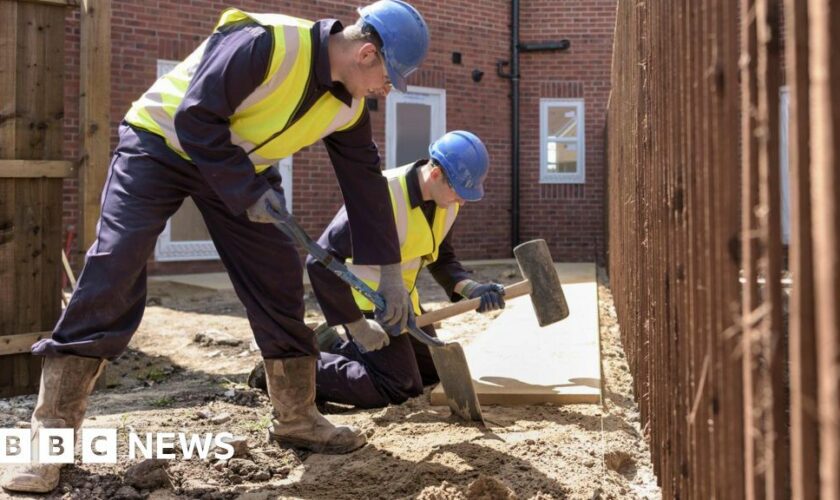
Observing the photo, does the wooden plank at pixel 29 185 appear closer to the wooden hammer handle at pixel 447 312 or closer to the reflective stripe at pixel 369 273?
the reflective stripe at pixel 369 273

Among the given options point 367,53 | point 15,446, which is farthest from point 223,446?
point 367,53

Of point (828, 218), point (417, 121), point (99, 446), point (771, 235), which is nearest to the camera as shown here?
point (828, 218)

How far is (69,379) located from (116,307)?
29 cm

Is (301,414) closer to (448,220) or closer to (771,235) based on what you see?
(448,220)

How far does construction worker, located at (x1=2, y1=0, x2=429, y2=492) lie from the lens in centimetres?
289

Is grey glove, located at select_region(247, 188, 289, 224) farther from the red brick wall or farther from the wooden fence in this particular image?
the red brick wall

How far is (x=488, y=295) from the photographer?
455cm

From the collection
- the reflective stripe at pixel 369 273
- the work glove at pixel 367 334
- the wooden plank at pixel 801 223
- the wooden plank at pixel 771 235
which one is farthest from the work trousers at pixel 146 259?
the wooden plank at pixel 801 223

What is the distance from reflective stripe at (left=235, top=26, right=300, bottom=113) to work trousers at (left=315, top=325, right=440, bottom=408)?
5.31 feet

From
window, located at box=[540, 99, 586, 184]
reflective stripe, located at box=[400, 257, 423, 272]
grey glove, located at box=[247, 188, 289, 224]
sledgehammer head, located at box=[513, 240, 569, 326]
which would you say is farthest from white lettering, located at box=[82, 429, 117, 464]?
window, located at box=[540, 99, 586, 184]

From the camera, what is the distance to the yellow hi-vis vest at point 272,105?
3062 mm

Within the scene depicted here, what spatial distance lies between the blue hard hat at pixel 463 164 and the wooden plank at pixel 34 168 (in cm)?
209

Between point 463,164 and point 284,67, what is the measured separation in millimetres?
1489

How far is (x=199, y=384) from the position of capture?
4918 mm
